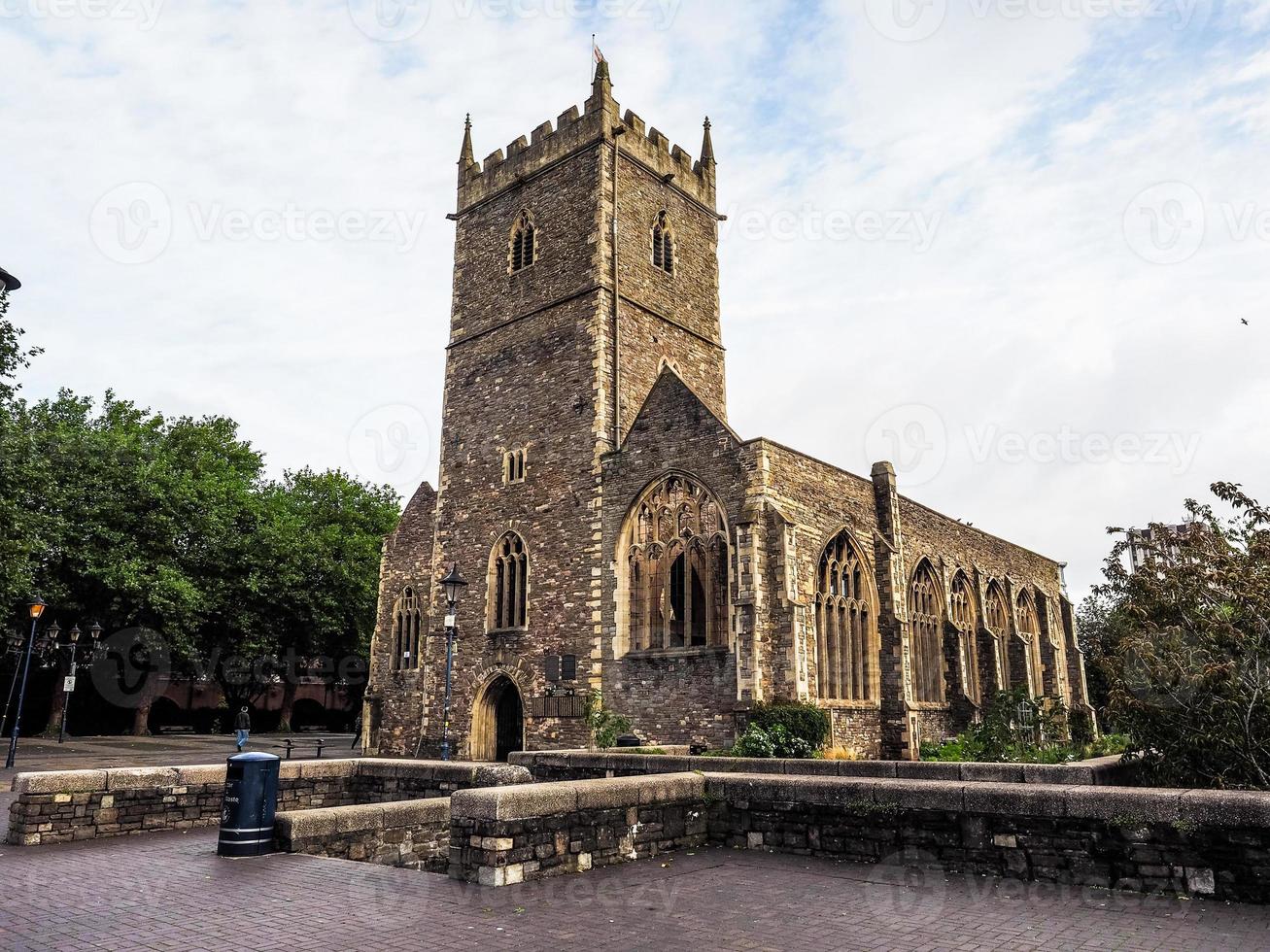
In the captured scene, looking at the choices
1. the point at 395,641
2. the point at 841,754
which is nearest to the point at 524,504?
the point at 395,641

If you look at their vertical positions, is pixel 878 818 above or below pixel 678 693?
below

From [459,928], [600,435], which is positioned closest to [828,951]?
[459,928]

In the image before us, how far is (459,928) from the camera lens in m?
6.55

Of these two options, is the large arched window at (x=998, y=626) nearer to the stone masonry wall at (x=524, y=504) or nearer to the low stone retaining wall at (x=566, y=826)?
the stone masonry wall at (x=524, y=504)

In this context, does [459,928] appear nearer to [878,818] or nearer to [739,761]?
[878,818]

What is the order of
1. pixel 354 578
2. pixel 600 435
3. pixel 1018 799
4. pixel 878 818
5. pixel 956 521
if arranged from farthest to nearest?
pixel 354 578, pixel 956 521, pixel 600 435, pixel 878 818, pixel 1018 799

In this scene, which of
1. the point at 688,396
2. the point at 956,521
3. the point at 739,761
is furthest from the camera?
the point at 956,521

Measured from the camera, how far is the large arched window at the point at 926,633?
25.0 metres

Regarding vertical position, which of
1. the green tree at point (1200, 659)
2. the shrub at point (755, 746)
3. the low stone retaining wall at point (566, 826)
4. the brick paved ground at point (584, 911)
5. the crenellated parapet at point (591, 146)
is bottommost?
the brick paved ground at point (584, 911)

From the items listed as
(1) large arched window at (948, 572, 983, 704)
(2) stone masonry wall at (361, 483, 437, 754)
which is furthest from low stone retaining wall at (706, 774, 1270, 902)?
(2) stone masonry wall at (361, 483, 437, 754)

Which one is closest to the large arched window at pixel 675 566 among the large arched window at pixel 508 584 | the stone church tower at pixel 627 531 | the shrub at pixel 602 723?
the stone church tower at pixel 627 531

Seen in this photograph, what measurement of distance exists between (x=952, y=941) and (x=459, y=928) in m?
3.40

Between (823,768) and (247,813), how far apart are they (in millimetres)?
7750

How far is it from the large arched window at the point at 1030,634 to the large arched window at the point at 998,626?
24.1 inches
